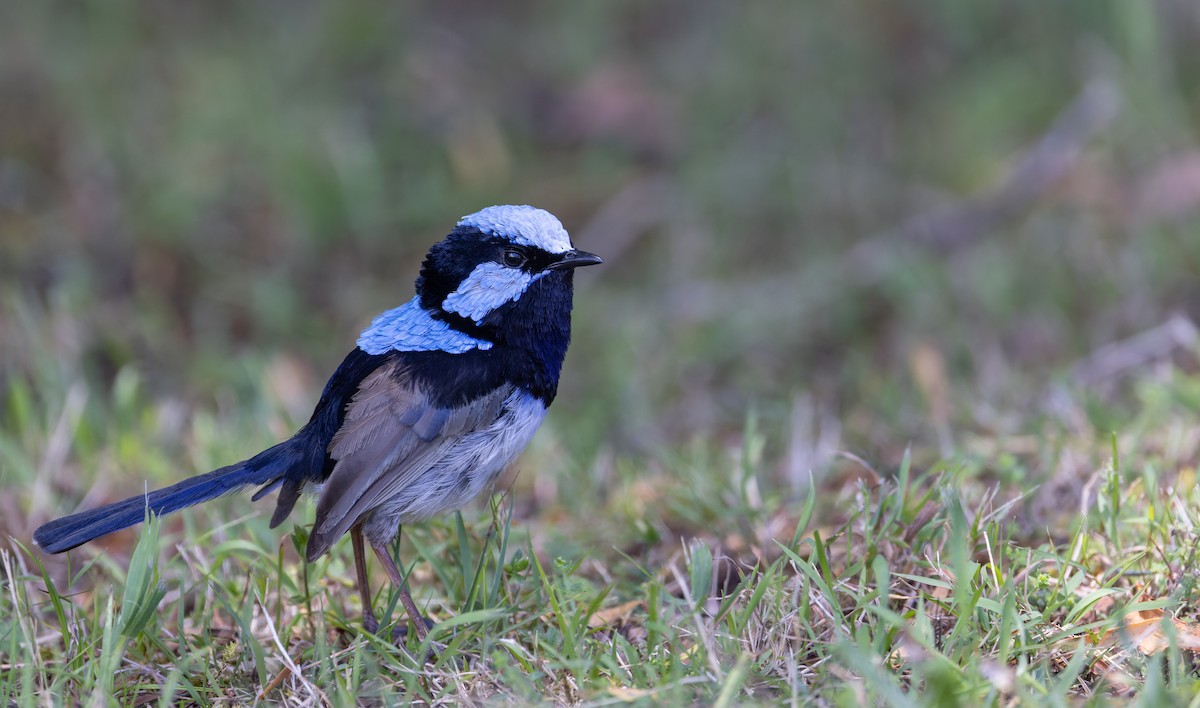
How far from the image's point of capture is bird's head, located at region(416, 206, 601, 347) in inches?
141

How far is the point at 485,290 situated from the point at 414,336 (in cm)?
25

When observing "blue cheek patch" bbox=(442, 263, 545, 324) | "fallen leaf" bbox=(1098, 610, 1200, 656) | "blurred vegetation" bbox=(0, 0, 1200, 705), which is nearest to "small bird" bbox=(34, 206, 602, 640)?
"blue cheek patch" bbox=(442, 263, 545, 324)

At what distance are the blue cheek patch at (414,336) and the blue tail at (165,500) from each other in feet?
1.26

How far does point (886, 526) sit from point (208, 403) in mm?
3422

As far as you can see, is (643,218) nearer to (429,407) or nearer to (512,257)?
(512,257)

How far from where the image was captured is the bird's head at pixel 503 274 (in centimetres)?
359

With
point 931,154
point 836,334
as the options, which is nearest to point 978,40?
point 931,154

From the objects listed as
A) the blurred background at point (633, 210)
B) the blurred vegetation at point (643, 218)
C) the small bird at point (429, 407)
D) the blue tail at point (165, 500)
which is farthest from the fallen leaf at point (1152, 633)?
the blue tail at point (165, 500)

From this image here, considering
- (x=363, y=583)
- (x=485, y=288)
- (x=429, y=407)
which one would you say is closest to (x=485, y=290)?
(x=485, y=288)

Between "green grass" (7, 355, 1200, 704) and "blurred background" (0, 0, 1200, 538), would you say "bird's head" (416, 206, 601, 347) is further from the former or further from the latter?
"blurred background" (0, 0, 1200, 538)

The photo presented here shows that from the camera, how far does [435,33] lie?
8.66 metres

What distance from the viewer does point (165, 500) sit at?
3281mm

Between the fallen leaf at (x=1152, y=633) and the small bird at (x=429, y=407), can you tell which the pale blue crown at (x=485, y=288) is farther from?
the fallen leaf at (x=1152, y=633)

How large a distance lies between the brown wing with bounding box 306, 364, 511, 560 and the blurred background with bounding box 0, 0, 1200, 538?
1027 mm
